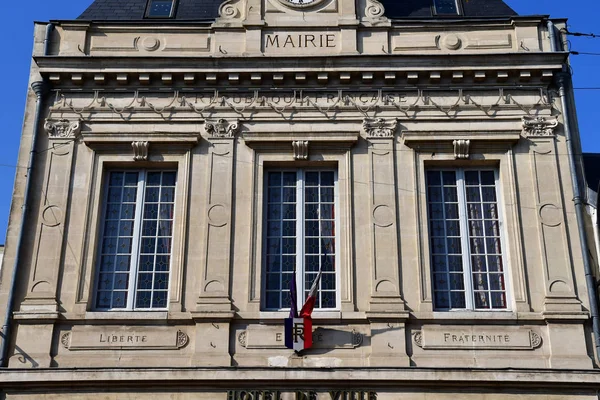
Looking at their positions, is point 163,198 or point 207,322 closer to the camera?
point 207,322

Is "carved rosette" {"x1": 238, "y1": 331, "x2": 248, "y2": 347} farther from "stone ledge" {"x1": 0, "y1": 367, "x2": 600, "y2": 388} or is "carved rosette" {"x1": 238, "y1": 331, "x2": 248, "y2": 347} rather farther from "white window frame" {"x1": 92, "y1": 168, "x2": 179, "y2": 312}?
"white window frame" {"x1": 92, "y1": 168, "x2": 179, "y2": 312}

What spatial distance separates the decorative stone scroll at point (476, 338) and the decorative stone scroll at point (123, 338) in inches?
159

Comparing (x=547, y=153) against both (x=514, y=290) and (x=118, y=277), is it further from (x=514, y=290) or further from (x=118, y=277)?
(x=118, y=277)

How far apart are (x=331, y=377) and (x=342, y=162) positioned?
4.03m

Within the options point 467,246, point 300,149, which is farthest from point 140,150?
point 467,246

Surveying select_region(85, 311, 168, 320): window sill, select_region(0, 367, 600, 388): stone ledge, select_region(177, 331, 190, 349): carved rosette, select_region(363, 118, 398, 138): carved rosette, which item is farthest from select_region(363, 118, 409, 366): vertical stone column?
select_region(85, 311, 168, 320): window sill

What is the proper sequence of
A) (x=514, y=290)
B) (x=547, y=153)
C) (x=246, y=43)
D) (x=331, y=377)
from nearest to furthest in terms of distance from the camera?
(x=331, y=377)
(x=514, y=290)
(x=547, y=153)
(x=246, y=43)

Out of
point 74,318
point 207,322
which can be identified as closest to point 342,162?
point 207,322

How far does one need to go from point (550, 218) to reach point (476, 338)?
2622 mm

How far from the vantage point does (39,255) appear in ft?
46.2

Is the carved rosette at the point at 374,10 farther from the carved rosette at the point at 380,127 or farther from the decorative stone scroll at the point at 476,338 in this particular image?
the decorative stone scroll at the point at 476,338

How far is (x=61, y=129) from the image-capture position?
49.4 feet

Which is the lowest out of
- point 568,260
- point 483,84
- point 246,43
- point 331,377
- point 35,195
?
point 331,377

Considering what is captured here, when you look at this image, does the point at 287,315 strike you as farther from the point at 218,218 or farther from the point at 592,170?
the point at 592,170
